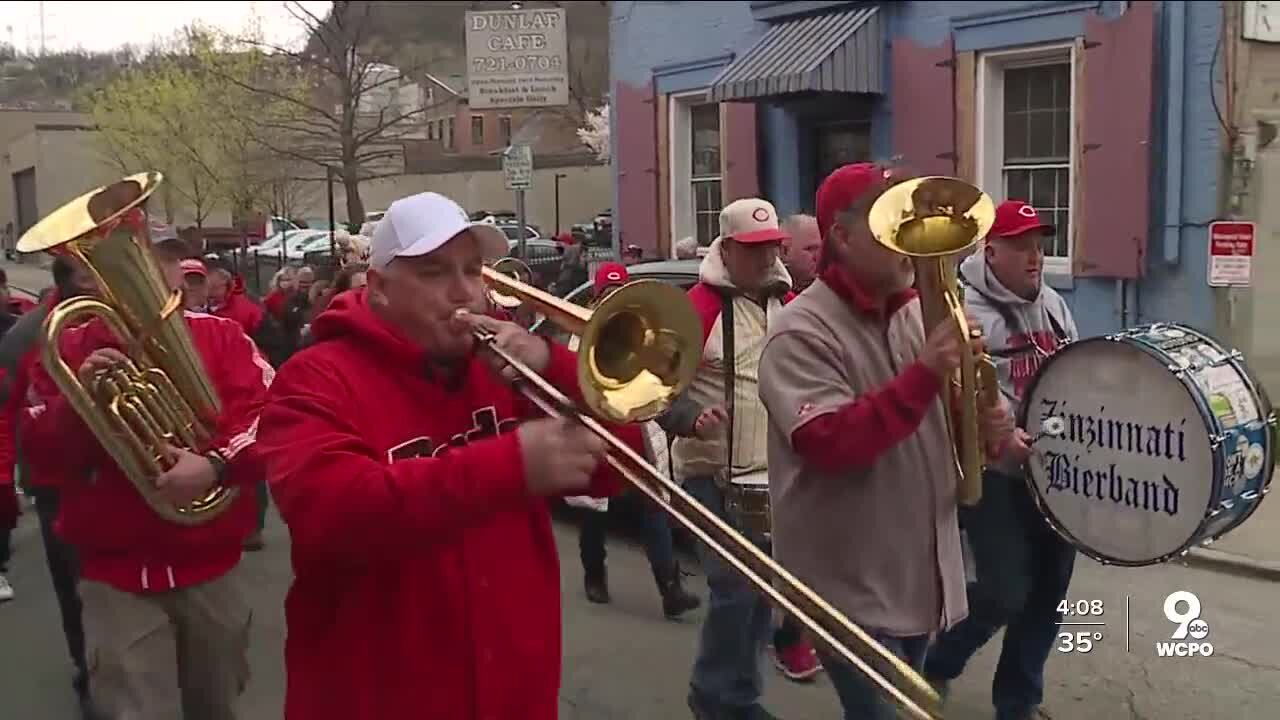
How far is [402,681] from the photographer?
235 centimetres

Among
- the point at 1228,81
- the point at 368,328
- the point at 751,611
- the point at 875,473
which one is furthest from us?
the point at 1228,81

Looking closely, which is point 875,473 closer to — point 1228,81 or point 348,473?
point 348,473

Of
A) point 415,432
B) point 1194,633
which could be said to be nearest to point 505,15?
point 1194,633

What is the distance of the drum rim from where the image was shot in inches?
146

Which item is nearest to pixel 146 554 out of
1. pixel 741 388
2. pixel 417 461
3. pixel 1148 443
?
pixel 417 461

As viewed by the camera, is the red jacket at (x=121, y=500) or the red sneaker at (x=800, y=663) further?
the red sneaker at (x=800, y=663)

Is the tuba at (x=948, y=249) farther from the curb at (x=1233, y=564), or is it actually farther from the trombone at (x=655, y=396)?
the curb at (x=1233, y=564)

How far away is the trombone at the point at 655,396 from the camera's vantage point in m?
2.17

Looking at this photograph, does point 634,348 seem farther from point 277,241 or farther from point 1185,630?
point 277,241

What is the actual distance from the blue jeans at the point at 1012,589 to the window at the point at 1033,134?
6.26 m

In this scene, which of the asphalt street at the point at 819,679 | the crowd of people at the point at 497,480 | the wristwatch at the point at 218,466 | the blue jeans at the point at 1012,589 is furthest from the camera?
the asphalt street at the point at 819,679

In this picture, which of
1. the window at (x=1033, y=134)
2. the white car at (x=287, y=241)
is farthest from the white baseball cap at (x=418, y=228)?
the white car at (x=287, y=241)

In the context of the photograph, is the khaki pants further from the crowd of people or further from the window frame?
the window frame

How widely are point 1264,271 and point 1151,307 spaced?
2.59ft
